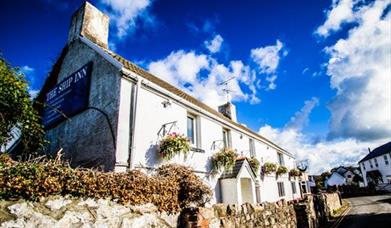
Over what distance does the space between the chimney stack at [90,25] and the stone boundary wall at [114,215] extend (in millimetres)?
8837

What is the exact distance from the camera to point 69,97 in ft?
34.9

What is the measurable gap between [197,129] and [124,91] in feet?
15.5

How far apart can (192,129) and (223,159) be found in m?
2.15

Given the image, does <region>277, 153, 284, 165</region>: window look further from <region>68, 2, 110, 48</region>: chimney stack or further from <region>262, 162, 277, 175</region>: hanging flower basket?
<region>68, 2, 110, 48</region>: chimney stack

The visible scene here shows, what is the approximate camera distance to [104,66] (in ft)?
31.4

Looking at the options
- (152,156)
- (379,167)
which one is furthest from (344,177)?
(152,156)

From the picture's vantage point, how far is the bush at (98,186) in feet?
12.5

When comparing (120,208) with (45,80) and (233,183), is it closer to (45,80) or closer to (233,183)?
(233,183)

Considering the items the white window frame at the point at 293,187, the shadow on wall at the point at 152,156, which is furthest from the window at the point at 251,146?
the shadow on wall at the point at 152,156

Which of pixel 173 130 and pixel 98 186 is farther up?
pixel 173 130

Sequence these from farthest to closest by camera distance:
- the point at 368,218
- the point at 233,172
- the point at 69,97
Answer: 1. the point at 368,218
2. the point at 233,172
3. the point at 69,97

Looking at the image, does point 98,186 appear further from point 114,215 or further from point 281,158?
point 281,158

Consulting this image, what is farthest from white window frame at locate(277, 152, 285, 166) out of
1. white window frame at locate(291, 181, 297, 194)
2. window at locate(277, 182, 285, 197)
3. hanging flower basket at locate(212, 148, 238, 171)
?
hanging flower basket at locate(212, 148, 238, 171)

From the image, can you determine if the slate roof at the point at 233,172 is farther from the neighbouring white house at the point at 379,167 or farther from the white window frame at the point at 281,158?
the neighbouring white house at the point at 379,167
